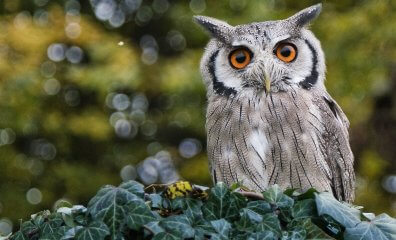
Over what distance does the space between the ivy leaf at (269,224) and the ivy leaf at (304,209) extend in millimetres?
60

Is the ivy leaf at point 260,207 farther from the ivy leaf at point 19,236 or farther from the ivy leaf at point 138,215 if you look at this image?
the ivy leaf at point 19,236

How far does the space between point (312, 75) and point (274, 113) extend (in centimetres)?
28

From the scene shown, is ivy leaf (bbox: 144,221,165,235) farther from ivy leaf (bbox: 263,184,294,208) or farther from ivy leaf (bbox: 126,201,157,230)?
ivy leaf (bbox: 263,184,294,208)

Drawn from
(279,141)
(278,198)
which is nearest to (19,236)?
(278,198)

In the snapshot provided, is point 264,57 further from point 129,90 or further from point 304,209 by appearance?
point 129,90

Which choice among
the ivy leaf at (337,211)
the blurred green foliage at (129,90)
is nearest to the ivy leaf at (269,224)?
the ivy leaf at (337,211)

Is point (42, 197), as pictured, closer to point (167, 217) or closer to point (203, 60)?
point (203, 60)

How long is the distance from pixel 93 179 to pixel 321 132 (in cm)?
336

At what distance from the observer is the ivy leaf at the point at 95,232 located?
1.56 metres

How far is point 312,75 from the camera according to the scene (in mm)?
3184

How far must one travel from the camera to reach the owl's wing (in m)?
3.13

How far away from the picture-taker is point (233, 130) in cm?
308

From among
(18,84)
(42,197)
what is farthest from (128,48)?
(42,197)

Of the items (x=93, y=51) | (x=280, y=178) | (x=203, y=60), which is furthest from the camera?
(x=93, y=51)
